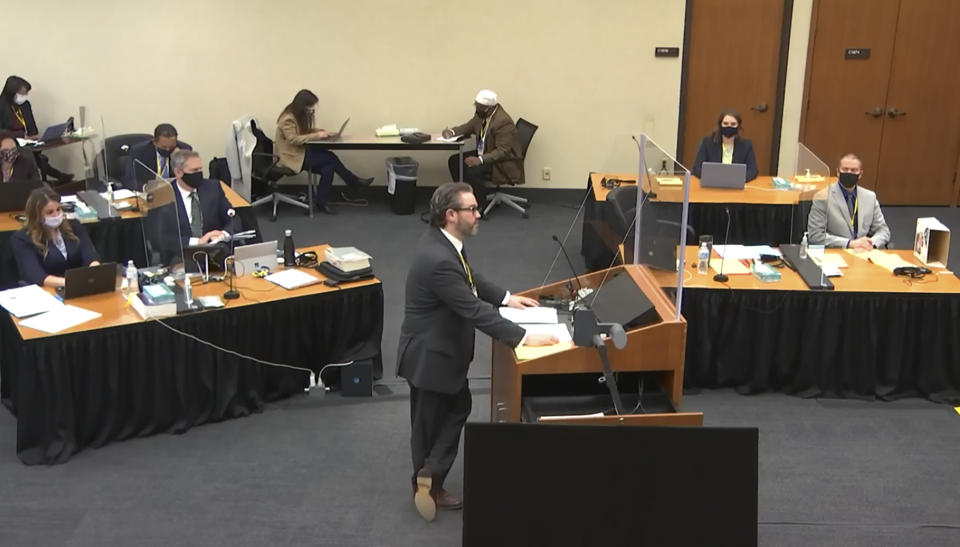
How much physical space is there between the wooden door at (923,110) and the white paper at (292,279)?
22.2 ft

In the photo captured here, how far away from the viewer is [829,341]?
500 centimetres

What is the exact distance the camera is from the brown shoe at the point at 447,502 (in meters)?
3.87

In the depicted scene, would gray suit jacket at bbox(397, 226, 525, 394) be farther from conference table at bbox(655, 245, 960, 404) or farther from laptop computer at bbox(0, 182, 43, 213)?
laptop computer at bbox(0, 182, 43, 213)

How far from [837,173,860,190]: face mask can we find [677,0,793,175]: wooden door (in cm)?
351

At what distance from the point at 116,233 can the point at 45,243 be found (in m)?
1.57

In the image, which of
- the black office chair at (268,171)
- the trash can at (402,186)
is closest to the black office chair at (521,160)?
the trash can at (402,186)

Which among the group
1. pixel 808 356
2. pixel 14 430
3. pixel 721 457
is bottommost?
pixel 14 430

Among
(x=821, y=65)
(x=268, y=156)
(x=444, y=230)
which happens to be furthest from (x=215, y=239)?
(x=821, y=65)

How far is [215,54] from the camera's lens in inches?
371

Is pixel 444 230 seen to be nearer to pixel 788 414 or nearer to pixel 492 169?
pixel 788 414

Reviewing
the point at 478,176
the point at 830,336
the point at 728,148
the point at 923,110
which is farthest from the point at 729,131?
the point at 923,110

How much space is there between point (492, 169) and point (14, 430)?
535 cm

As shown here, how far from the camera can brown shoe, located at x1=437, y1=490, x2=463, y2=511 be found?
3873 mm

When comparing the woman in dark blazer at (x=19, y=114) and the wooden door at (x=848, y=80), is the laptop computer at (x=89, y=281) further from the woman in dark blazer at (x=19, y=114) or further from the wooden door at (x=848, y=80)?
the wooden door at (x=848, y=80)
